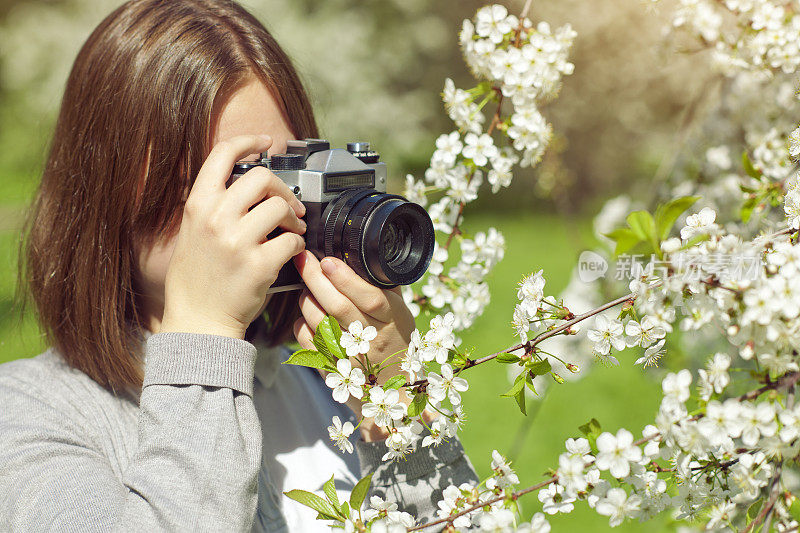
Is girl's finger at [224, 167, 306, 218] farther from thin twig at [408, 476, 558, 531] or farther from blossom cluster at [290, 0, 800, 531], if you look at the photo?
thin twig at [408, 476, 558, 531]

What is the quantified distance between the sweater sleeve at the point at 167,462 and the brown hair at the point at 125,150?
19 centimetres

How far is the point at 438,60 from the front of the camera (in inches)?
237

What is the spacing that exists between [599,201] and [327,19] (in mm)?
2734

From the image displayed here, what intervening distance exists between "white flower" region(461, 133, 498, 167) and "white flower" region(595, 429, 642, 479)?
0.48 m

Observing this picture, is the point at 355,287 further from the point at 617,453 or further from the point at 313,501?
the point at 617,453

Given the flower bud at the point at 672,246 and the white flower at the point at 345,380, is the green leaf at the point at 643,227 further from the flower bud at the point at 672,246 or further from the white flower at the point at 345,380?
the white flower at the point at 345,380

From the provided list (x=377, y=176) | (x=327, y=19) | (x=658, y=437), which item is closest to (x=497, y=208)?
(x=327, y=19)

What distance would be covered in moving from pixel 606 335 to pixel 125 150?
73 cm

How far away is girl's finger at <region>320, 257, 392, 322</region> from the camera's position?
91 centimetres

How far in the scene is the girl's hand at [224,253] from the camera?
2.75ft

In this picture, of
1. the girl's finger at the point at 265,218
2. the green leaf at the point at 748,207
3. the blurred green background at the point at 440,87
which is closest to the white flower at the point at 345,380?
the girl's finger at the point at 265,218

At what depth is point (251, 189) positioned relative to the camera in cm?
86

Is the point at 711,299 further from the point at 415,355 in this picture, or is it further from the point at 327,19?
the point at 327,19

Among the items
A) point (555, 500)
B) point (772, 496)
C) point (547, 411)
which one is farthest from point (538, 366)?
point (547, 411)
